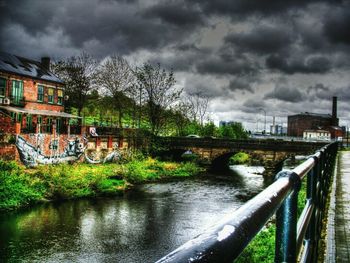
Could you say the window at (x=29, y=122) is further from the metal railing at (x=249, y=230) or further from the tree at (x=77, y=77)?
the metal railing at (x=249, y=230)

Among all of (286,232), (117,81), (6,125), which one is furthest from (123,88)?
(286,232)

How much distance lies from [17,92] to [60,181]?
1345 cm

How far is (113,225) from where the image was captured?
17.1 m

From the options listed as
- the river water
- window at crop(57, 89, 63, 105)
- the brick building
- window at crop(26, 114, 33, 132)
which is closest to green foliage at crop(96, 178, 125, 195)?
the river water

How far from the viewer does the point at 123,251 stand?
13.8 meters

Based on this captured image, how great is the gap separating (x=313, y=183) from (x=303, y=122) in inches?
4373

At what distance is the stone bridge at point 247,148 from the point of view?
3905 centimetres

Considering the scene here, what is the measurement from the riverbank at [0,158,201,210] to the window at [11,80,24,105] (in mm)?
8014

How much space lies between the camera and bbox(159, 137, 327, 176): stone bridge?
39047 mm

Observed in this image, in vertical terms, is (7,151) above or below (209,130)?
below

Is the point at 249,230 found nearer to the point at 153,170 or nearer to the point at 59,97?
the point at 153,170

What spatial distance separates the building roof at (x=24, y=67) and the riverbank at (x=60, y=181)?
1011 centimetres

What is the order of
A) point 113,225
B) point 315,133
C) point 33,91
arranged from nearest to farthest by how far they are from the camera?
point 113,225 → point 33,91 → point 315,133

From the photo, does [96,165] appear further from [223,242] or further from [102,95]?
[223,242]
